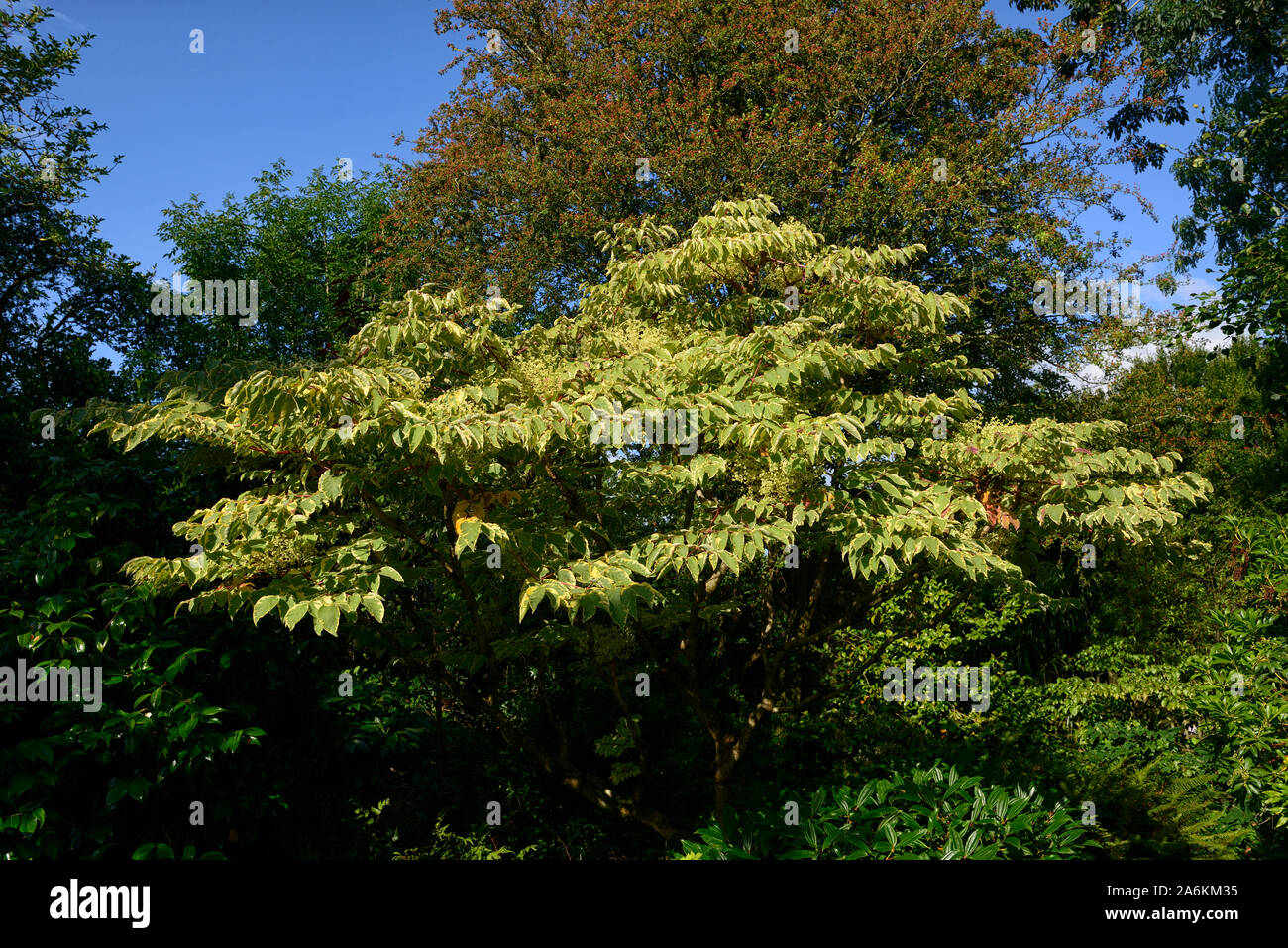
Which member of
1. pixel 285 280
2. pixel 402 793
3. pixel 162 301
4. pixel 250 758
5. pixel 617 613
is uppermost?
pixel 285 280

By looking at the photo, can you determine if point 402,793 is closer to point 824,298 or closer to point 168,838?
point 168,838

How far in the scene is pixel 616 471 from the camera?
4781 mm

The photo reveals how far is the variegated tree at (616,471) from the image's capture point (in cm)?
372

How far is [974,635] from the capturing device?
9.54m

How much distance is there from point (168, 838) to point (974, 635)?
Result: 7861mm
